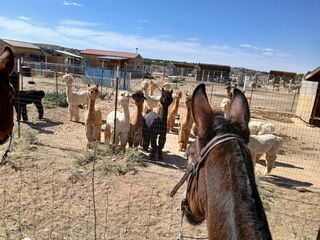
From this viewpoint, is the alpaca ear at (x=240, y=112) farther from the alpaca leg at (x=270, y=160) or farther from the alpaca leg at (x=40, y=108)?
the alpaca leg at (x=40, y=108)

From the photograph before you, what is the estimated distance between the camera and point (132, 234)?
4664mm

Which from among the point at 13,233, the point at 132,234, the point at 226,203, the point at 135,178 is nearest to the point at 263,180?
the point at 135,178

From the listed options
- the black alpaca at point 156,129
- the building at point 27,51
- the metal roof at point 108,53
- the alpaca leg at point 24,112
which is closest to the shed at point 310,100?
the black alpaca at point 156,129

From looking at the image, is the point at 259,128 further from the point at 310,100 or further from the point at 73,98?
the point at 310,100

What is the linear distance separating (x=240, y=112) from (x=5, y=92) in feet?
5.77

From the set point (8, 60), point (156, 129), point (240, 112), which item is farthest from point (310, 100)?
point (8, 60)

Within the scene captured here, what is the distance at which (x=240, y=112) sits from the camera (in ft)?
5.62

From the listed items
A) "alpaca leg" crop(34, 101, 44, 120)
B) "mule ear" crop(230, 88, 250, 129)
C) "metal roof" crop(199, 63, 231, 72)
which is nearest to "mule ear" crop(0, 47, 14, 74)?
"mule ear" crop(230, 88, 250, 129)

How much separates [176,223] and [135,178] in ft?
5.95

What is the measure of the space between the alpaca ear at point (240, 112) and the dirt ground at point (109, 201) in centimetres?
340

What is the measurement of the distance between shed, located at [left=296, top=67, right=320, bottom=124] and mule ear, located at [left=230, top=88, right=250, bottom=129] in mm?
16343

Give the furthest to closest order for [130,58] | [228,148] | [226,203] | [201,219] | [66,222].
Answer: [130,58]
[66,222]
[201,219]
[228,148]
[226,203]

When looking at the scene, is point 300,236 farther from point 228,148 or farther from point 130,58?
point 130,58

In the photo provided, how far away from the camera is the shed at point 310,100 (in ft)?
56.4
